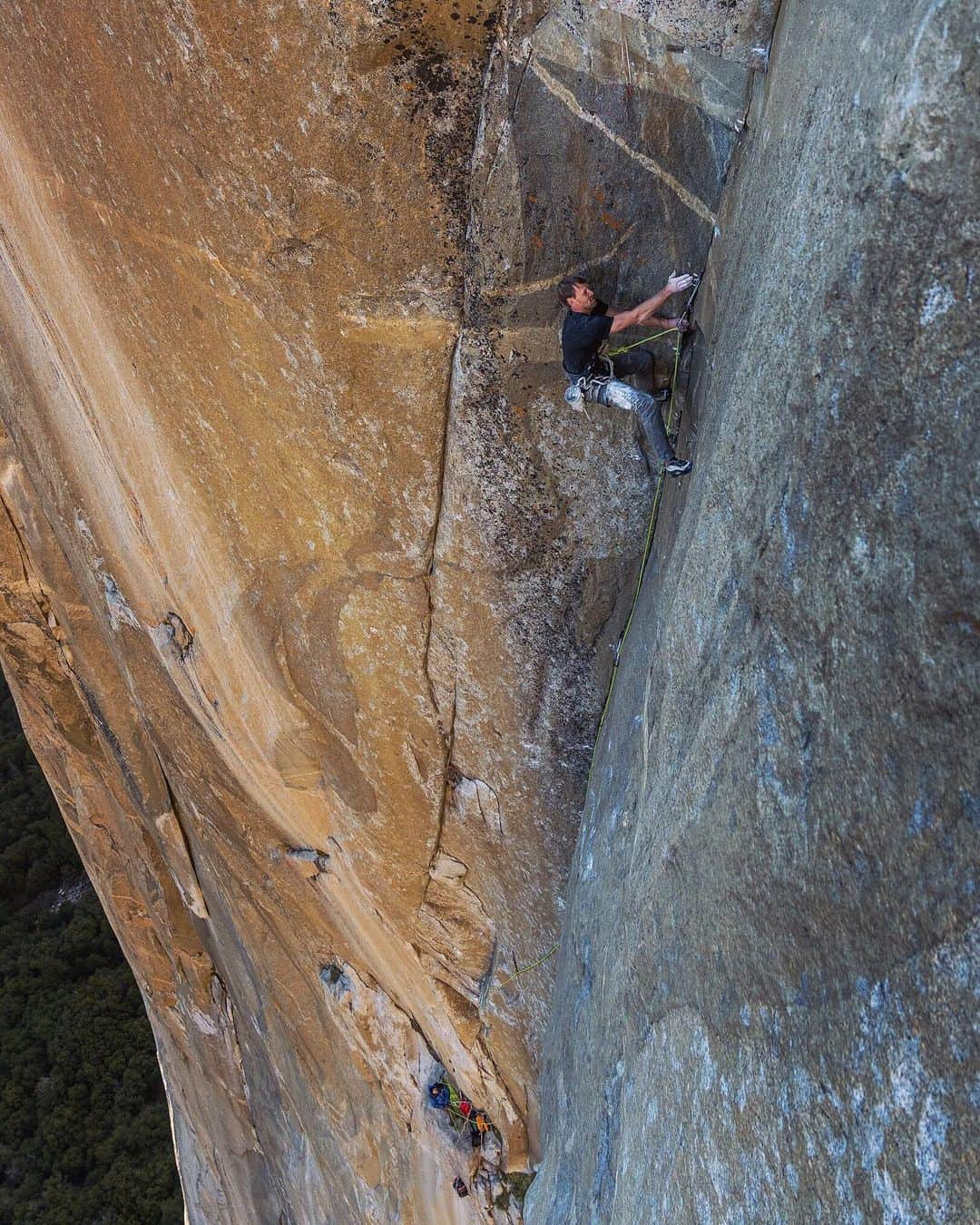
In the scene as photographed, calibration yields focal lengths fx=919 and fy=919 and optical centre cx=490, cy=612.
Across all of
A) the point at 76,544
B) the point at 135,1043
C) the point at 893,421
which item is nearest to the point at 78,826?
the point at 76,544

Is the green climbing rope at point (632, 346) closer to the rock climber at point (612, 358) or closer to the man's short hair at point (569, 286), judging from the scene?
the rock climber at point (612, 358)

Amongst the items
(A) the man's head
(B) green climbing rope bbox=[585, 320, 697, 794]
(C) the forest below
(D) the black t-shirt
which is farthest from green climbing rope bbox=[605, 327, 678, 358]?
(C) the forest below

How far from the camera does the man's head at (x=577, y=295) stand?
3742mm

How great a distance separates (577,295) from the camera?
3756 mm

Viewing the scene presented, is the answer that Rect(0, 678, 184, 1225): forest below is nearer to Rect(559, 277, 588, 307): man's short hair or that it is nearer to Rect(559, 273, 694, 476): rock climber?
Rect(559, 273, 694, 476): rock climber

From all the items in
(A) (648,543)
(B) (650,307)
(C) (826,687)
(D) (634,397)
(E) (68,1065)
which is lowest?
(E) (68,1065)

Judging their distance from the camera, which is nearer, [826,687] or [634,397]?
[826,687]

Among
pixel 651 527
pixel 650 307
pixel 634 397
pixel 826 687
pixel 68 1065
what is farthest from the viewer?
pixel 68 1065

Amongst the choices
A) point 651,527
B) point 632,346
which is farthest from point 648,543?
point 632,346

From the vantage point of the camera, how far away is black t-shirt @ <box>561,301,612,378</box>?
3.79 metres

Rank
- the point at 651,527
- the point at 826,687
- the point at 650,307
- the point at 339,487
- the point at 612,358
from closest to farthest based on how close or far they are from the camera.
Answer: the point at 826,687, the point at 650,307, the point at 612,358, the point at 651,527, the point at 339,487

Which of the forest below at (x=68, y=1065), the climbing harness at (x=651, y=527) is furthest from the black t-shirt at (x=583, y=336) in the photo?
the forest below at (x=68, y=1065)

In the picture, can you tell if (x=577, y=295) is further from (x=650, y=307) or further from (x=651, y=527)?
(x=651, y=527)

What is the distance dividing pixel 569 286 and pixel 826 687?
2.11 metres
